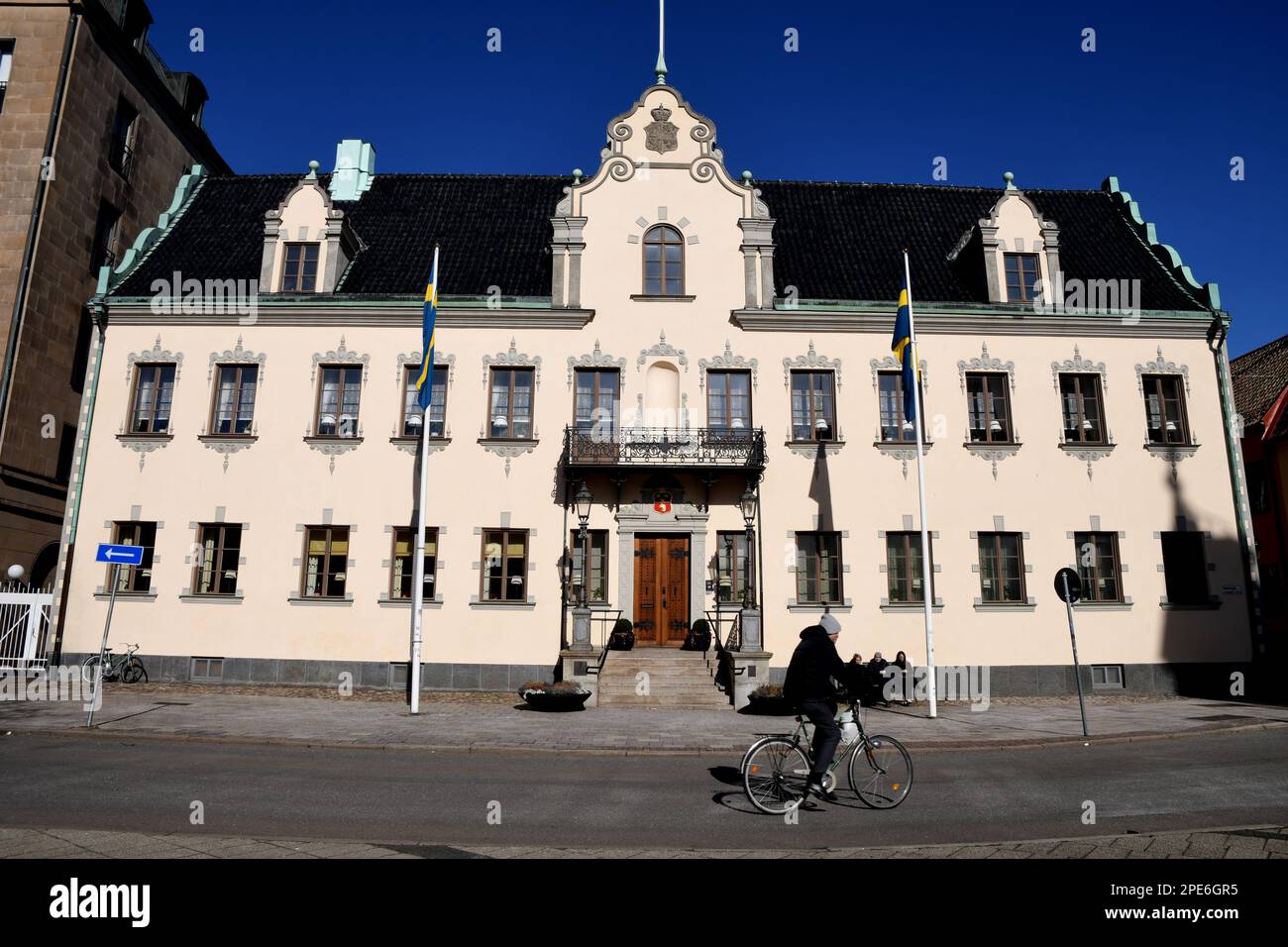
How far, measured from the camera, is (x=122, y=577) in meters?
22.5

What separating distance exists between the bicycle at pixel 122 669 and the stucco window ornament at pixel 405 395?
30.1 ft

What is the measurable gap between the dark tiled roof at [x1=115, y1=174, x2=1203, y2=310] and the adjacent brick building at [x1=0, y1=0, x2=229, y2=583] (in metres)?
2.19

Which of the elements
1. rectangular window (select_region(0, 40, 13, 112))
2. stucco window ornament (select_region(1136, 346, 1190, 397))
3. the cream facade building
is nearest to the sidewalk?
the cream facade building

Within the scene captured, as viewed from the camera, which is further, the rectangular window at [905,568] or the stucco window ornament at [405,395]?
the stucco window ornament at [405,395]

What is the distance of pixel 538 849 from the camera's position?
7.48m

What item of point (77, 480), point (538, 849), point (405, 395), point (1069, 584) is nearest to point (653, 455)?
point (405, 395)

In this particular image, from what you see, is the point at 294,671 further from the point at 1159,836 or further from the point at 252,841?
the point at 1159,836

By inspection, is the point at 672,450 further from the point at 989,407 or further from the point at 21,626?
the point at 21,626

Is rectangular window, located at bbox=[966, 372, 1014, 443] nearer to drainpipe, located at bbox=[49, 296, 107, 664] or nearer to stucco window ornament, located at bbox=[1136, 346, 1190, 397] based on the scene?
stucco window ornament, located at bbox=[1136, 346, 1190, 397]

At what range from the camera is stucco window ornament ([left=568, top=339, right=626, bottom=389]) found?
2331 centimetres

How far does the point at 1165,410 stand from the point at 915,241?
30.8ft

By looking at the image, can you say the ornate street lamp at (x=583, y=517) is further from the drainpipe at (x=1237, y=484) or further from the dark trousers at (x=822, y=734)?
the drainpipe at (x=1237, y=484)

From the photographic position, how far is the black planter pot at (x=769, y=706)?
56.7ft

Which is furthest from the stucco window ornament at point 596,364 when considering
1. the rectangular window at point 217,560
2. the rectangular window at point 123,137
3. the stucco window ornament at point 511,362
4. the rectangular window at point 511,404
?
the rectangular window at point 123,137
